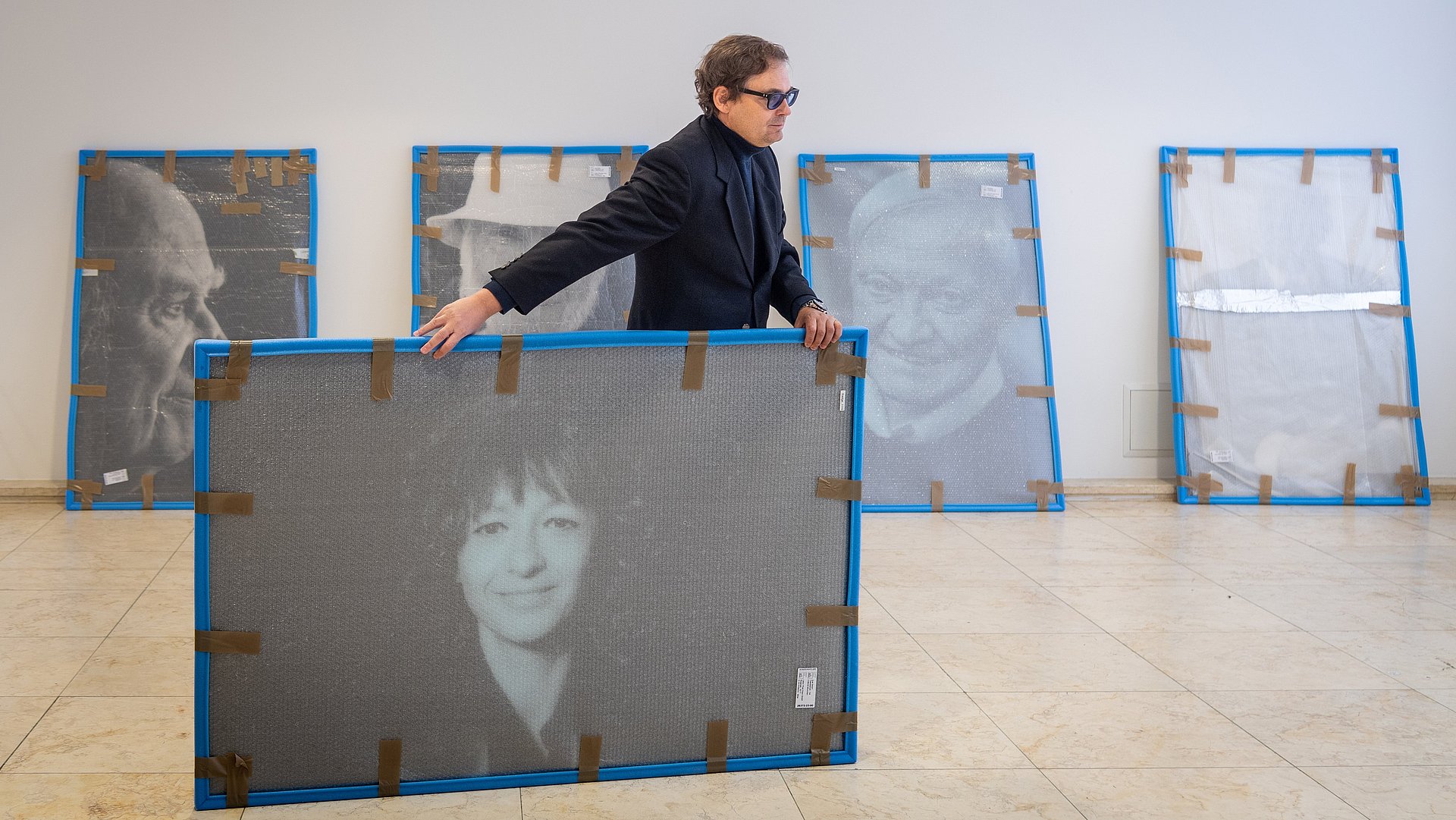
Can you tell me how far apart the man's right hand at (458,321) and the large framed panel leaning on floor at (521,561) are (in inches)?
1.5

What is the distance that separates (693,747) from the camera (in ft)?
7.31

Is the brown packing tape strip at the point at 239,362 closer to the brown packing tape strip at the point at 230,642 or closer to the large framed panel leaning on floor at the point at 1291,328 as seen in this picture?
the brown packing tape strip at the point at 230,642

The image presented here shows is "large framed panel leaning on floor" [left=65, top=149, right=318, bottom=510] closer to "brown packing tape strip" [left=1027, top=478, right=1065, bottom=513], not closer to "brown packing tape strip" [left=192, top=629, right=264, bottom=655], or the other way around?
"brown packing tape strip" [left=192, top=629, right=264, bottom=655]

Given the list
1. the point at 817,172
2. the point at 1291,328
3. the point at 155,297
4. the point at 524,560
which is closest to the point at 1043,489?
the point at 1291,328

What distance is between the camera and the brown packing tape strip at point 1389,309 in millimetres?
4965

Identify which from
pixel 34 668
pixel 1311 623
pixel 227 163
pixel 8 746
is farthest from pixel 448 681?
pixel 227 163

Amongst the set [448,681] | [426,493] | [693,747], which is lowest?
[693,747]

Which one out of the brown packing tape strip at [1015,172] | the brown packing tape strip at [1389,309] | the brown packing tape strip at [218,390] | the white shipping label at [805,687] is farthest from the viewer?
the brown packing tape strip at [1389,309]

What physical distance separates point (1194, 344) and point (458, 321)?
12.5 ft

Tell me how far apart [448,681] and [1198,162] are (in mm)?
4089

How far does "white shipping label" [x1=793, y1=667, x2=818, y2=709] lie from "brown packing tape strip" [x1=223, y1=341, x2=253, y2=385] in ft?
3.73

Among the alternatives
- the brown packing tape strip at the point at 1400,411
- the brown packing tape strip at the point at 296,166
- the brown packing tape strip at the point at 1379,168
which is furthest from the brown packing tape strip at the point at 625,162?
the brown packing tape strip at the point at 1400,411

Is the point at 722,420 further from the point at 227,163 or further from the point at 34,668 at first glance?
the point at 227,163

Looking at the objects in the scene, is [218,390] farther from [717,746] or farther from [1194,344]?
[1194,344]
